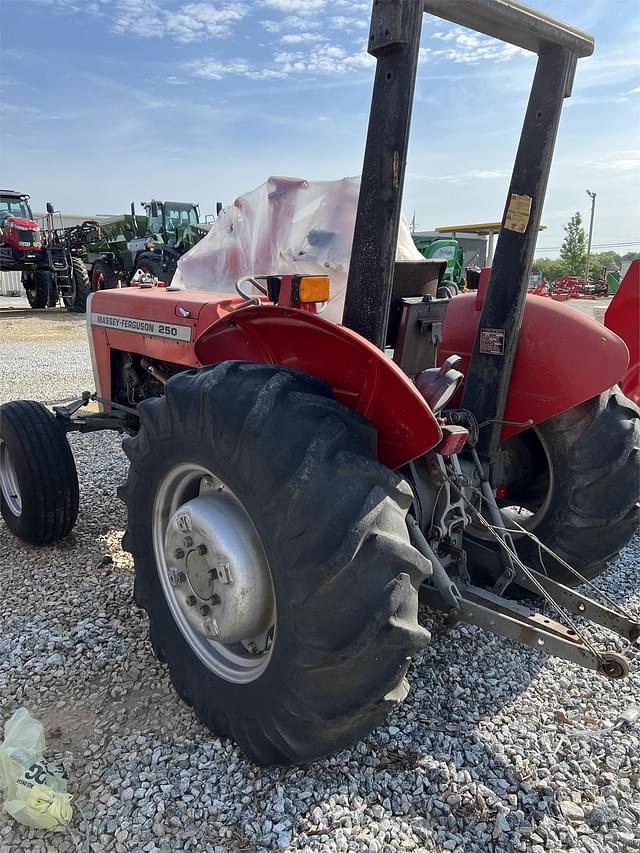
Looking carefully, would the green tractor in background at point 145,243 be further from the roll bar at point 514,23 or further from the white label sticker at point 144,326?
the roll bar at point 514,23

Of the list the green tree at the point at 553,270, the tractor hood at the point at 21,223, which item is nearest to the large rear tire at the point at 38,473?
the tractor hood at the point at 21,223

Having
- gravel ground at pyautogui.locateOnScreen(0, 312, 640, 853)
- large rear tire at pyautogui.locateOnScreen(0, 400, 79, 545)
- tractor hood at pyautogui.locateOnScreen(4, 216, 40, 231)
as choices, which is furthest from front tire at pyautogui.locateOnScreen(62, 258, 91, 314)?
gravel ground at pyautogui.locateOnScreen(0, 312, 640, 853)

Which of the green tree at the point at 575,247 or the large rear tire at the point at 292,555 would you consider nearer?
the large rear tire at the point at 292,555

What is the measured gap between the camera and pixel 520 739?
204 centimetres

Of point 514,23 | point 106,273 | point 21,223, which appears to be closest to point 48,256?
point 106,273

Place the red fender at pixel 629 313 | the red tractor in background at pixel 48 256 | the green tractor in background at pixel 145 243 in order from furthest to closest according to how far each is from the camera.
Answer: the red tractor in background at pixel 48 256
the green tractor in background at pixel 145 243
the red fender at pixel 629 313

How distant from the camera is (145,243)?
16266 mm

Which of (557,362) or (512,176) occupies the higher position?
(512,176)

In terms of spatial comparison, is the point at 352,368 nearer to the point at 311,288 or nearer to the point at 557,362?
the point at 311,288

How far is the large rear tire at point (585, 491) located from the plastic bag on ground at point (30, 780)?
1575 millimetres

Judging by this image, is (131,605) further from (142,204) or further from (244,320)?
(142,204)

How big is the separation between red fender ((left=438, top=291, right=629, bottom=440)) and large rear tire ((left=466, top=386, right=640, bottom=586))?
0.15m

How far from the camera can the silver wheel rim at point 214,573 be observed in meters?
1.84

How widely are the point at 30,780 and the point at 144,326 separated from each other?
2.23 meters
